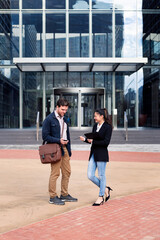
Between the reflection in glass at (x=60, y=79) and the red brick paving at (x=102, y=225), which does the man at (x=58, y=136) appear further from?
the reflection in glass at (x=60, y=79)

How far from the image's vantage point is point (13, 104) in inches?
942

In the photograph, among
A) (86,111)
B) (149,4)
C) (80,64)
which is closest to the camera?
(80,64)

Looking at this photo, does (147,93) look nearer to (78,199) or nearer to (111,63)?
(111,63)

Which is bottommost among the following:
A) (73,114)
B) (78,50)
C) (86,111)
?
(73,114)

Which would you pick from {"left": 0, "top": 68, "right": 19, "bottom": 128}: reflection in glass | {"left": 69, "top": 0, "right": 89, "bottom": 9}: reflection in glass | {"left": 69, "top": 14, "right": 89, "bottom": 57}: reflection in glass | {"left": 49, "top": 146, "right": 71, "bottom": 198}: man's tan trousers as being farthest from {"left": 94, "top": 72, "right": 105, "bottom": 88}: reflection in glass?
{"left": 49, "top": 146, "right": 71, "bottom": 198}: man's tan trousers

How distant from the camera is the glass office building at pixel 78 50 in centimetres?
2377

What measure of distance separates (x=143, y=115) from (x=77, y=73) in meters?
5.47

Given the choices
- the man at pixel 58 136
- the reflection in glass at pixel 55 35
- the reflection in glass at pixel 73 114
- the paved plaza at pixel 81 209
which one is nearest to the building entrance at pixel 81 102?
the reflection in glass at pixel 73 114

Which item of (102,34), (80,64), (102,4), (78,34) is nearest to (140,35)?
(102,34)

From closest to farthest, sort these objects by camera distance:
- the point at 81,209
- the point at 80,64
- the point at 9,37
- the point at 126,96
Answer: the point at 81,209, the point at 80,64, the point at 126,96, the point at 9,37

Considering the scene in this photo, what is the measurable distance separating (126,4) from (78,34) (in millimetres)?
3991

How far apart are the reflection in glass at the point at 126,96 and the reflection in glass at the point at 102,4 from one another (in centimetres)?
481

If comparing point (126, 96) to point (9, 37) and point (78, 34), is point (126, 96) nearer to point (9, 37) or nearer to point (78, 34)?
point (78, 34)

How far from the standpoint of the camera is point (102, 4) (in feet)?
79.0
